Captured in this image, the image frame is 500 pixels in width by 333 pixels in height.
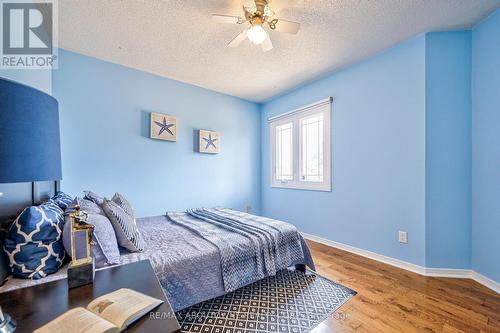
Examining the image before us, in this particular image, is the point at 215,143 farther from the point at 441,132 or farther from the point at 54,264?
the point at 441,132

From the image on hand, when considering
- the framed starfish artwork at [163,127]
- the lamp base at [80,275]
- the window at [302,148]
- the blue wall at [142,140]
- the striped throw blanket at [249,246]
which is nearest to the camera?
the lamp base at [80,275]

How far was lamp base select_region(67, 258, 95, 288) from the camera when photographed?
903 millimetres

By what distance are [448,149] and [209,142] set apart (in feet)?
10.5

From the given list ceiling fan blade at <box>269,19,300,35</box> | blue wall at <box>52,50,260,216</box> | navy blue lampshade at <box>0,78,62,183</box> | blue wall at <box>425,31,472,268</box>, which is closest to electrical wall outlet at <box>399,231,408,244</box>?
blue wall at <box>425,31,472,268</box>

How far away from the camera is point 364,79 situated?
2824mm

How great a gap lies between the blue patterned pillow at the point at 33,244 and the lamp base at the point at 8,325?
0.53 meters

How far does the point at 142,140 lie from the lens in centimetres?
307

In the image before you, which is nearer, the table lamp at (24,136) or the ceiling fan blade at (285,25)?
the table lamp at (24,136)

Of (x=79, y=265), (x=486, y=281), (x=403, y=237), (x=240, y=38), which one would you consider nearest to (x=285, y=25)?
(x=240, y=38)

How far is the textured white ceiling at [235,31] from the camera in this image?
1.91m

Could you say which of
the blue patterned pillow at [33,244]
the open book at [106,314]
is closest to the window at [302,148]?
the open book at [106,314]

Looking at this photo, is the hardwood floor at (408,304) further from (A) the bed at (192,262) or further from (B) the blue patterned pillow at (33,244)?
(B) the blue patterned pillow at (33,244)

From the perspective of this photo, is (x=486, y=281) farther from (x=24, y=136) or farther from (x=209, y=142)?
(x=209, y=142)
